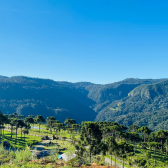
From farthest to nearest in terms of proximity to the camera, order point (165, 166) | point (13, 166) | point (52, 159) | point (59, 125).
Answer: point (59, 125), point (165, 166), point (52, 159), point (13, 166)

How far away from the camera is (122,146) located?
46.8 m

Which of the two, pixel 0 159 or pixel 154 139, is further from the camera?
pixel 154 139

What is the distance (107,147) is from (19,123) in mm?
48464

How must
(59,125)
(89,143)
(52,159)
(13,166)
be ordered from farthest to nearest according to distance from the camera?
(59,125)
(89,143)
(52,159)
(13,166)

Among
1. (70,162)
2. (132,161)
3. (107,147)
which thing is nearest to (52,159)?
(70,162)

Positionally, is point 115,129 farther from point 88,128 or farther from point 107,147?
point 88,128

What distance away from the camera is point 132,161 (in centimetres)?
4681

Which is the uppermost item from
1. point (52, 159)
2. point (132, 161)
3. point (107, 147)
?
point (52, 159)

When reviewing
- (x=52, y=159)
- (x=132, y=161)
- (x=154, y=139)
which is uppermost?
(x=52, y=159)

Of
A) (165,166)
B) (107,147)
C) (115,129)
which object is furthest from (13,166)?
(115,129)

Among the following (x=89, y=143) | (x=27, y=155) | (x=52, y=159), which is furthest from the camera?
(x=89, y=143)

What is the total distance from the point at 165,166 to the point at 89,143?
32.2 metres

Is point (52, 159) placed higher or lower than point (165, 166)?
higher

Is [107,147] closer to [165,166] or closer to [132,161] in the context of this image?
[132,161]
